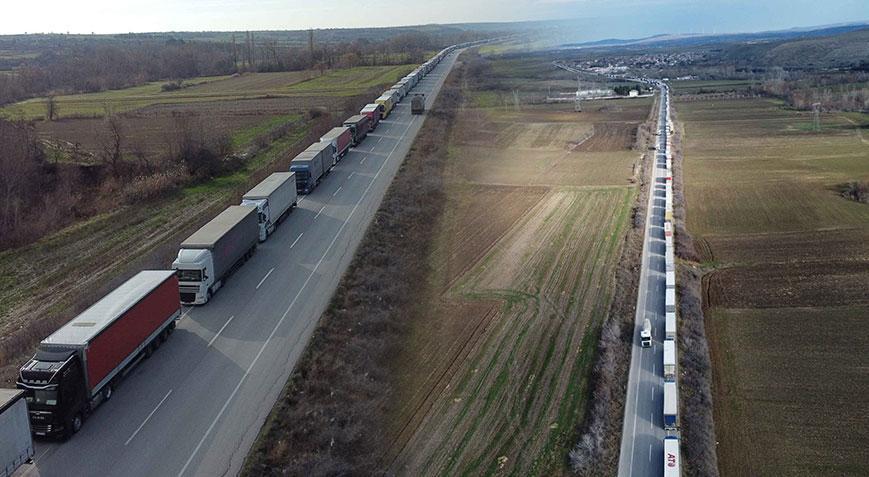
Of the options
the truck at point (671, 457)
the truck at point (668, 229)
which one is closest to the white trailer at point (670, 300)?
the truck at point (668, 229)

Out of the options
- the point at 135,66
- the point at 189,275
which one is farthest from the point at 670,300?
the point at 135,66

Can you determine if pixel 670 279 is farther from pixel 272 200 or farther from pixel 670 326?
pixel 272 200

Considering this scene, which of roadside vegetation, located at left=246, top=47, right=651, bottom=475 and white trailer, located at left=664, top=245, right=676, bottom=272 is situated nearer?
roadside vegetation, located at left=246, top=47, right=651, bottom=475

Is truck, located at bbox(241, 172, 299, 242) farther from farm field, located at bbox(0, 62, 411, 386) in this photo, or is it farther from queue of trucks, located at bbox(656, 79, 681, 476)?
queue of trucks, located at bbox(656, 79, 681, 476)

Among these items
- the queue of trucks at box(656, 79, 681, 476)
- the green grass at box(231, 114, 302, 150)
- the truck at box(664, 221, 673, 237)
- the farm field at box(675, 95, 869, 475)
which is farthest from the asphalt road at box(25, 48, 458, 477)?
the green grass at box(231, 114, 302, 150)

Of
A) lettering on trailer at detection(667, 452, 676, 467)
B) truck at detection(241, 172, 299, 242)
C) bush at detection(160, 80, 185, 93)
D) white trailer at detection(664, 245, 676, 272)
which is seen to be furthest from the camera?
bush at detection(160, 80, 185, 93)

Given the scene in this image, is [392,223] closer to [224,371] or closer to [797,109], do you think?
[224,371]
